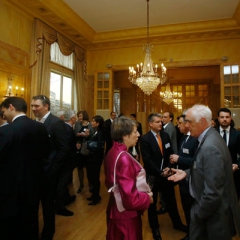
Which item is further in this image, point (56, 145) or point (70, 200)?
point (70, 200)

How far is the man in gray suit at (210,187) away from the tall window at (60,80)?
6490 mm

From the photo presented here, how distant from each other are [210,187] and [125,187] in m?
0.62

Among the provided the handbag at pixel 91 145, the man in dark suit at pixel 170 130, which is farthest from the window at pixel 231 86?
the handbag at pixel 91 145

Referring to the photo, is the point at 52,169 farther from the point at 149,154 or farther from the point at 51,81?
the point at 51,81

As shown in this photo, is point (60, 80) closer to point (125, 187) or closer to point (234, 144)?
point (234, 144)

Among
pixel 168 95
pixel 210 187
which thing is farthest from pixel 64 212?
pixel 168 95

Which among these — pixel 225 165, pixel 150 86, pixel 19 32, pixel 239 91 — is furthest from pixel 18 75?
pixel 239 91

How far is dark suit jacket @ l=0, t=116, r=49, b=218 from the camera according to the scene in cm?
205

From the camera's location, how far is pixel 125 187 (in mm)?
1631

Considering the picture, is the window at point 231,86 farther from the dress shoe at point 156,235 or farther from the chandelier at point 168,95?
the dress shoe at point 156,235

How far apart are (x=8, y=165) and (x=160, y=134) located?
2.01 meters

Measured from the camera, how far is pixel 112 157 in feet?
5.81

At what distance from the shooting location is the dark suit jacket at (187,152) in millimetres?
2852

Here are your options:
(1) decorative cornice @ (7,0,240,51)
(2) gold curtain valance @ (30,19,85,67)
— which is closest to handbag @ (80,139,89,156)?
(2) gold curtain valance @ (30,19,85,67)
